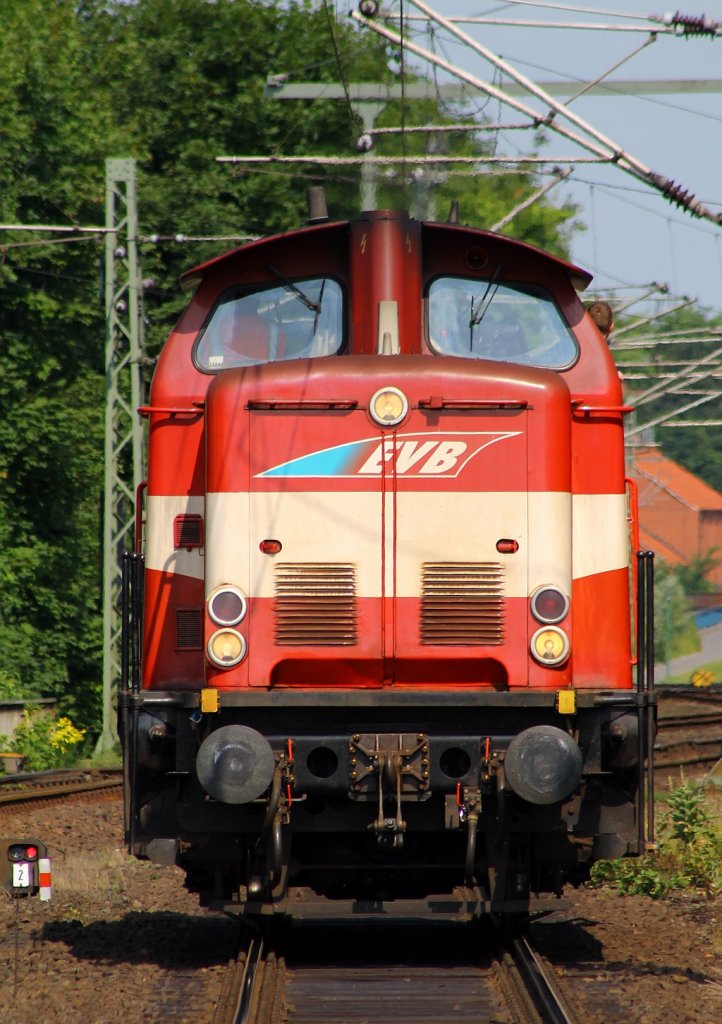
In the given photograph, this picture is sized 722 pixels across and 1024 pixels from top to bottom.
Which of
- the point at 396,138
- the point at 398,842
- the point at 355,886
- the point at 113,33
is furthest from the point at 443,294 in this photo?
the point at 113,33

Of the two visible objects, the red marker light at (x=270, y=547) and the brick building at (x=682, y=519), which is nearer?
the red marker light at (x=270, y=547)

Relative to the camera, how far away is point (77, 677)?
94.8ft

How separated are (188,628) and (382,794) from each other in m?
1.51

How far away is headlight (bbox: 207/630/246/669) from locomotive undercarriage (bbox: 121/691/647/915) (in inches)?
9.4

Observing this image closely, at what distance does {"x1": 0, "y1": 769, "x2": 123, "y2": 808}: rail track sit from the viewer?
16969 millimetres

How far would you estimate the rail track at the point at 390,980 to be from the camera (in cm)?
697

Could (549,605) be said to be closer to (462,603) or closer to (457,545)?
(462,603)

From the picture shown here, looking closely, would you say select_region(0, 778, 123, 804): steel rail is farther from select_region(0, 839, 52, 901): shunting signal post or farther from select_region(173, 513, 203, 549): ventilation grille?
select_region(173, 513, 203, 549): ventilation grille

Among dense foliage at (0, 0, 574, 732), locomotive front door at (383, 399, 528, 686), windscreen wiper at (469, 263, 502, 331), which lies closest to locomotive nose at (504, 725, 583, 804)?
locomotive front door at (383, 399, 528, 686)

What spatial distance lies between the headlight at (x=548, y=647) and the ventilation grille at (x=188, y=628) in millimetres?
1818

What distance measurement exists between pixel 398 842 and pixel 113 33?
119ft

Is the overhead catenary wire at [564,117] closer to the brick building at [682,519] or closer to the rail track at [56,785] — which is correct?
the rail track at [56,785]

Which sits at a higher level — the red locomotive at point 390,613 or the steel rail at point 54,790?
the red locomotive at point 390,613

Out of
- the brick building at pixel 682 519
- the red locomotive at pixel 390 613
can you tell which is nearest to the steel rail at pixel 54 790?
the red locomotive at pixel 390 613
